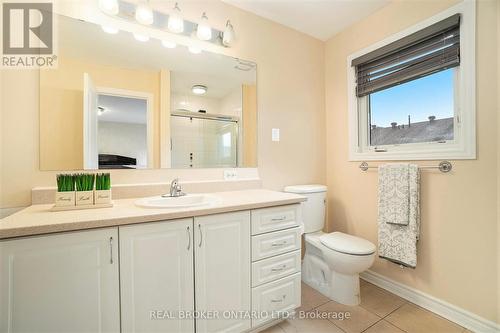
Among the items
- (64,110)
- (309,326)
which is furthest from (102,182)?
(309,326)

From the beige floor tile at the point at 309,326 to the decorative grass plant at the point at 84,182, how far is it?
1456mm

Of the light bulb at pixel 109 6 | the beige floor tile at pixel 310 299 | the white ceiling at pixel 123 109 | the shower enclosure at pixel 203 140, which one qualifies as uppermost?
the light bulb at pixel 109 6

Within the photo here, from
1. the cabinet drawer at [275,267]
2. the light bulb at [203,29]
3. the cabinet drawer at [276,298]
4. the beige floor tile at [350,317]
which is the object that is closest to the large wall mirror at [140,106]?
the light bulb at [203,29]

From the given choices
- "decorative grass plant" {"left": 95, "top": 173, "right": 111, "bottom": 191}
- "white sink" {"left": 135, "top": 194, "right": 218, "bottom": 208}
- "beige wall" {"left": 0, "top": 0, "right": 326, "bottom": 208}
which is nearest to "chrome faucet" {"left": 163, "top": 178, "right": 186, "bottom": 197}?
"white sink" {"left": 135, "top": 194, "right": 218, "bottom": 208}

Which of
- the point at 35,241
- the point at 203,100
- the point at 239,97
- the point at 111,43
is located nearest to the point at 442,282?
the point at 239,97

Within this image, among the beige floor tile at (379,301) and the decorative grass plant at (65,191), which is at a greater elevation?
the decorative grass plant at (65,191)

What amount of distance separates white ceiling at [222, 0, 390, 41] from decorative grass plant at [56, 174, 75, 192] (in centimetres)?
171

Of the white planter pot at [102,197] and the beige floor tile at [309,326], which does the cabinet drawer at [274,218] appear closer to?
the beige floor tile at [309,326]

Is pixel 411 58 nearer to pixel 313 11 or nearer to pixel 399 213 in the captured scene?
pixel 313 11

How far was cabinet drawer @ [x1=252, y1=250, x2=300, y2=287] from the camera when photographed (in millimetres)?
1306

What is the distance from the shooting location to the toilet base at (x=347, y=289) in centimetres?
165

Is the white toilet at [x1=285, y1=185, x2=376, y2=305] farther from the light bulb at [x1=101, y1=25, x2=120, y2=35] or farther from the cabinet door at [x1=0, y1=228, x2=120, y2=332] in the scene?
the light bulb at [x1=101, y1=25, x2=120, y2=35]

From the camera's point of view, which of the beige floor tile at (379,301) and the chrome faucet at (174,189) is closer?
the chrome faucet at (174,189)

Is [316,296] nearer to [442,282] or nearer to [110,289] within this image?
[442,282]
